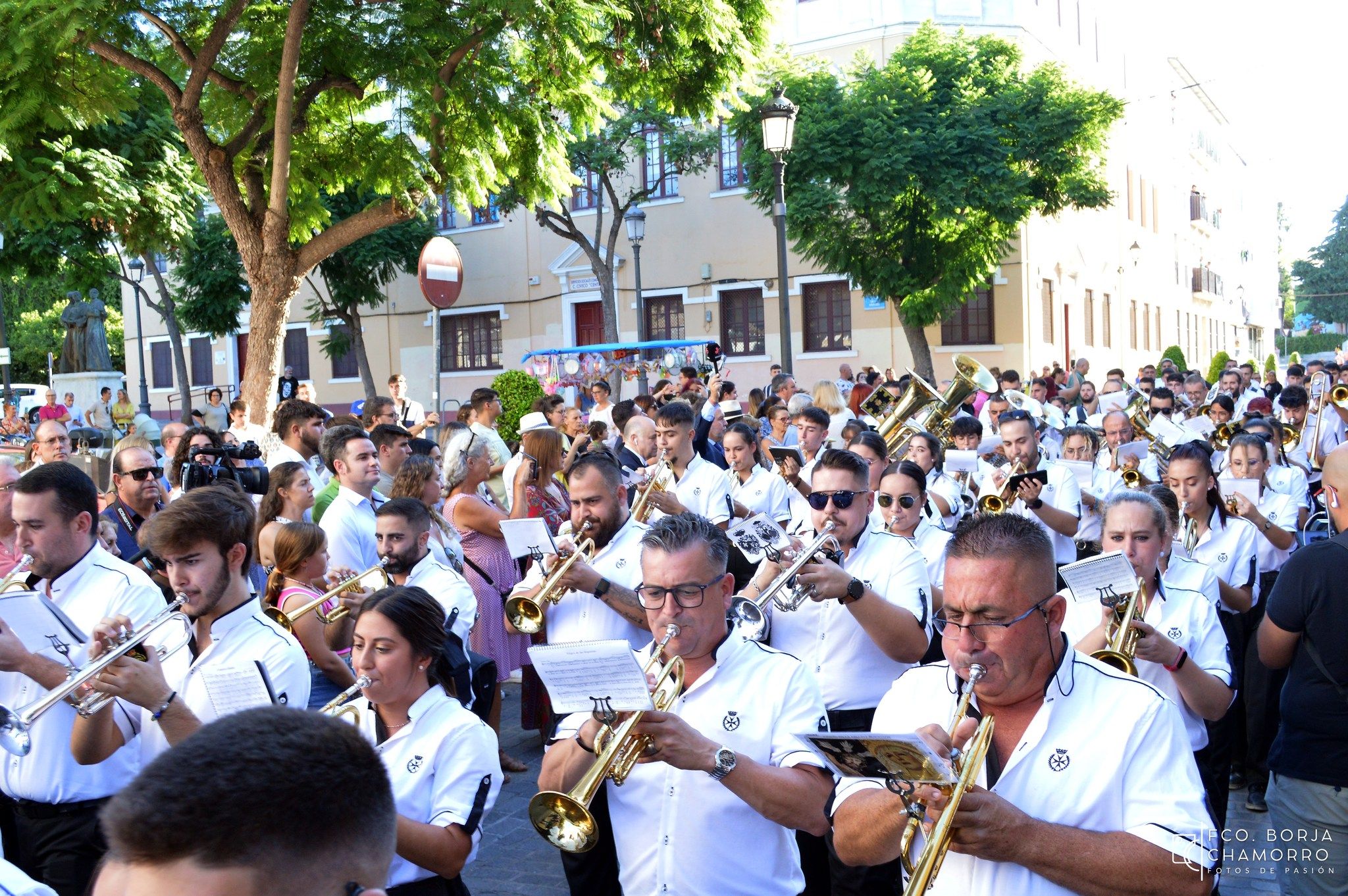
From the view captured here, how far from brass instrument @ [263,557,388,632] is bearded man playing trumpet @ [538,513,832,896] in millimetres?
1754

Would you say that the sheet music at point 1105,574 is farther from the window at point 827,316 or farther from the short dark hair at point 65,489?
the window at point 827,316

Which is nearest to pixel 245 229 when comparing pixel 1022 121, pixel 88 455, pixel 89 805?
pixel 88 455

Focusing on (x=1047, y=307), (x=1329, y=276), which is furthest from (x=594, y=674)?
(x=1329, y=276)

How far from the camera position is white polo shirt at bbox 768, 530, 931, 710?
4711mm

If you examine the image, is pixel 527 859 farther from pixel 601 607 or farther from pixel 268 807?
pixel 268 807

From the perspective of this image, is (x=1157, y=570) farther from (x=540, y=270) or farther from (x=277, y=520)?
(x=540, y=270)

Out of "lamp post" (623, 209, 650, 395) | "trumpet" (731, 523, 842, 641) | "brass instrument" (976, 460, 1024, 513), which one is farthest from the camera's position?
"lamp post" (623, 209, 650, 395)

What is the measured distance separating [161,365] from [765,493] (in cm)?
3927

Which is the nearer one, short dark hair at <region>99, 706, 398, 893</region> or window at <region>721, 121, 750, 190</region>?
short dark hair at <region>99, 706, 398, 893</region>

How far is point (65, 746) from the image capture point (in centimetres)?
388

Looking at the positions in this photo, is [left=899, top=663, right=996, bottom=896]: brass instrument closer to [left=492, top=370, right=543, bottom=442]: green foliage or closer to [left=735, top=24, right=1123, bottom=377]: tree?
[left=492, top=370, right=543, bottom=442]: green foliage

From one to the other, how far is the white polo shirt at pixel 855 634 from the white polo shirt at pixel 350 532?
2.38 metres

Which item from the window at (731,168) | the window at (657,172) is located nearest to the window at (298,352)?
the window at (657,172)

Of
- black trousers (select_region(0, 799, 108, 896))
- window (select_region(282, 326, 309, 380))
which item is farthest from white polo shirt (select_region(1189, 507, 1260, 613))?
window (select_region(282, 326, 309, 380))
